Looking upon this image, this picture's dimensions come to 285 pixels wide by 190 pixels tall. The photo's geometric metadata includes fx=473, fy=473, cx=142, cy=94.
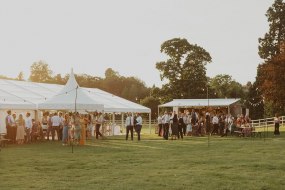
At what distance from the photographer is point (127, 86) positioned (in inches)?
3767

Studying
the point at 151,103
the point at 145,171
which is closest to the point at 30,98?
the point at 145,171

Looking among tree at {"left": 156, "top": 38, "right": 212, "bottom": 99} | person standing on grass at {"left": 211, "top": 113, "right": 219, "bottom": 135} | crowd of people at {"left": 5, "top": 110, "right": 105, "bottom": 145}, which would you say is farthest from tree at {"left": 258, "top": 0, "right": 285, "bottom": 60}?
crowd of people at {"left": 5, "top": 110, "right": 105, "bottom": 145}

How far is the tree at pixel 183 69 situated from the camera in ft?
192

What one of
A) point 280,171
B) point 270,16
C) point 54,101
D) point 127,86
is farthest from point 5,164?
point 127,86

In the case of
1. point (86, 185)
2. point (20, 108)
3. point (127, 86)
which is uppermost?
point (127, 86)

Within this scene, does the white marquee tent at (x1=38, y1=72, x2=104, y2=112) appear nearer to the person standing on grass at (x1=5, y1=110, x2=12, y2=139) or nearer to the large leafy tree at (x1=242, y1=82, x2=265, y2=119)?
the person standing on grass at (x1=5, y1=110, x2=12, y2=139)

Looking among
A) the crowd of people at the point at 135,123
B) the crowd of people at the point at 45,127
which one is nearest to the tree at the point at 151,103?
the crowd of people at the point at 45,127

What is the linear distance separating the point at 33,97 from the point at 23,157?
42.2 ft

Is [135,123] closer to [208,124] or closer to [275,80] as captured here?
[208,124]

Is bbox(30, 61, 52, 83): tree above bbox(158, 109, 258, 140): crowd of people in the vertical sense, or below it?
above

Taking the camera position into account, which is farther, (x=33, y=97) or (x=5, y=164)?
(x=33, y=97)

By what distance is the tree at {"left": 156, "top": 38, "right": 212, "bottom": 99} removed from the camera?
192 feet

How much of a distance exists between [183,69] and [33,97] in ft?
108

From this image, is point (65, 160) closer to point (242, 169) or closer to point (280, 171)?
point (242, 169)
